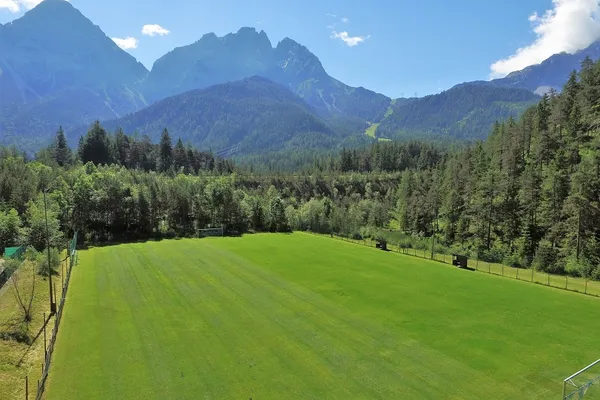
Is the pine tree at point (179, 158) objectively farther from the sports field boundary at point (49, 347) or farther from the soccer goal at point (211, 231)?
the sports field boundary at point (49, 347)

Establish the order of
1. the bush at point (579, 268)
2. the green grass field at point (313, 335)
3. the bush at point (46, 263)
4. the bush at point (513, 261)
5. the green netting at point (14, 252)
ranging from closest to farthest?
1. the green grass field at point (313, 335)
2. the bush at point (46, 263)
3. the green netting at point (14, 252)
4. the bush at point (579, 268)
5. the bush at point (513, 261)

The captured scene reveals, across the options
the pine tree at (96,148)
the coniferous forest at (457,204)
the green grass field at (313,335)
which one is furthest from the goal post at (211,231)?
the pine tree at (96,148)

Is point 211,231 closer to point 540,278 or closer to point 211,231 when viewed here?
point 211,231

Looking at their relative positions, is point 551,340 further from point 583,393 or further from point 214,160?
point 214,160

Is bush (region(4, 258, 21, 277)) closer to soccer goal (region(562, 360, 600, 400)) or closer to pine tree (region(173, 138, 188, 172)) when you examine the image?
soccer goal (region(562, 360, 600, 400))

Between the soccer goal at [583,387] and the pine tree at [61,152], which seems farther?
the pine tree at [61,152]

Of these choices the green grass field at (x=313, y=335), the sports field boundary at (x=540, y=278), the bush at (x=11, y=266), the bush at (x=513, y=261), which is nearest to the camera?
the green grass field at (x=313, y=335)

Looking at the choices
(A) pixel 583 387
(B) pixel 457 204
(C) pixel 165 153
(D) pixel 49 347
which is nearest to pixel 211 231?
(B) pixel 457 204
